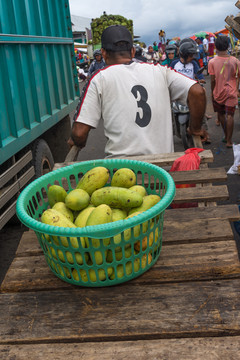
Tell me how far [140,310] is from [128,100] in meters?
1.88

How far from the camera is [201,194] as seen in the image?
2154mm

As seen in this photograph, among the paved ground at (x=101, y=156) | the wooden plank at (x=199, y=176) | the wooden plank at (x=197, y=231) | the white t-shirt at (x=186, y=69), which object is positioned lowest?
the paved ground at (x=101, y=156)

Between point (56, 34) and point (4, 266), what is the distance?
350 cm

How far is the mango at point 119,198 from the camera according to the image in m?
1.43

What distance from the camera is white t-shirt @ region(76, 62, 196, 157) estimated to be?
9.02 feet

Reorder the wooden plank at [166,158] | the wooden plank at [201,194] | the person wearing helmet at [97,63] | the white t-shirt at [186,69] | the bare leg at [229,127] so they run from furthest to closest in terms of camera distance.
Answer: the person wearing helmet at [97,63], the white t-shirt at [186,69], the bare leg at [229,127], the wooden plank at [166,158], the wooden plank at [201,194]

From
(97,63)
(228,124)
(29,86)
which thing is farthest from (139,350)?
(97,63)

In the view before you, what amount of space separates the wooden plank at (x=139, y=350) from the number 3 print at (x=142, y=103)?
195cm

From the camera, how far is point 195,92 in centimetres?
279

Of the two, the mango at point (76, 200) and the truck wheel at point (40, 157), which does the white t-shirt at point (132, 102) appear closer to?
the mango at point (76, 200)

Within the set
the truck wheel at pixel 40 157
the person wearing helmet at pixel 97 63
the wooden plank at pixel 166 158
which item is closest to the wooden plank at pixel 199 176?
the wooden plank at pixel 166 158

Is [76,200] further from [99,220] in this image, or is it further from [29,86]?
[29,86]

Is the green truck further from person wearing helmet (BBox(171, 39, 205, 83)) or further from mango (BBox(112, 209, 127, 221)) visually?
person wearing helmet (BBox(171, 39, 205, 83))

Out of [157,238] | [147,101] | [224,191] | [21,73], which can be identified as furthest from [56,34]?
[157,238]
